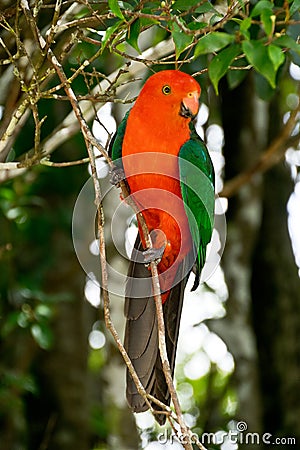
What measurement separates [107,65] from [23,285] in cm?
129

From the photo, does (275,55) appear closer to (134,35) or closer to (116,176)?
(134,35)

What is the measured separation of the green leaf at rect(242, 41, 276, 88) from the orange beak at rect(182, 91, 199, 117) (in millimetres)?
723

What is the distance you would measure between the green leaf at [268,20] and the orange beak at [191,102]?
28.6 inches

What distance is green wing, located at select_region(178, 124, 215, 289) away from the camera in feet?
7.47

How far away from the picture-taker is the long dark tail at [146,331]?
226 cm

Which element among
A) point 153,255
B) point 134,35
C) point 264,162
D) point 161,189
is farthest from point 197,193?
point 264,162

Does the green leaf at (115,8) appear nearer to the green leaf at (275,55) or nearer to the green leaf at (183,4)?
the green leaf at (183,4)

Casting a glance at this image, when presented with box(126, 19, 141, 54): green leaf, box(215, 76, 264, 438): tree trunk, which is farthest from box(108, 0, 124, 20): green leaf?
box(215, 76, 264, 438): tree trunk

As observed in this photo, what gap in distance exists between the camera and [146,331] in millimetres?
2326

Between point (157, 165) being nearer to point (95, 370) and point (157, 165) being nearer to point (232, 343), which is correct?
point (232, 343)

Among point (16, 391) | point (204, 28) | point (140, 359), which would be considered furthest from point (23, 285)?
point (204, 28)

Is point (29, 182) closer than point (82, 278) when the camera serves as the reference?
Yes

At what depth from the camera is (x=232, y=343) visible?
170 inches

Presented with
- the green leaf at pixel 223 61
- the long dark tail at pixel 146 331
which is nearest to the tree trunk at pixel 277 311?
the long dark tail at pixel 146 331
